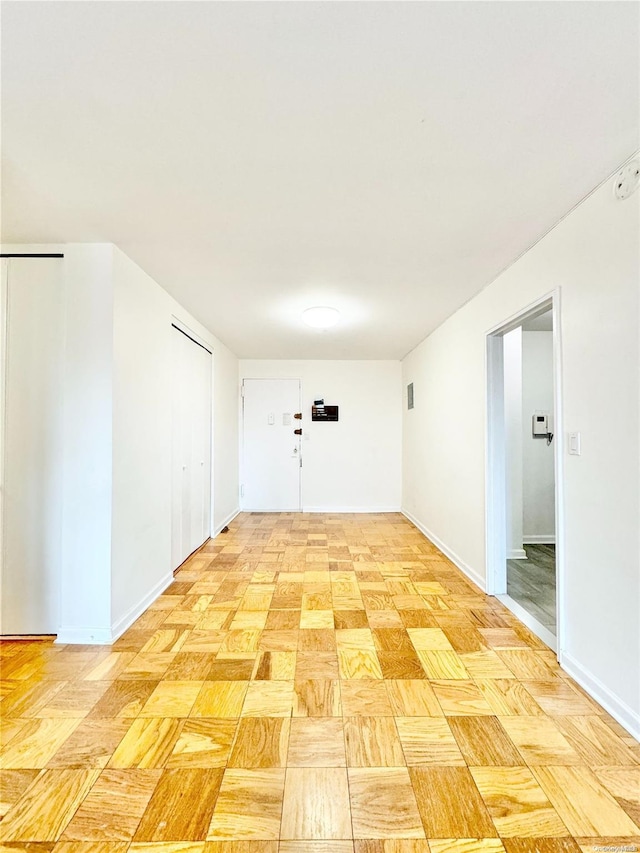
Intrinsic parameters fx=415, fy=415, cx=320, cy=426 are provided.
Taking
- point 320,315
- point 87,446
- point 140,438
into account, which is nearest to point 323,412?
point 320,315

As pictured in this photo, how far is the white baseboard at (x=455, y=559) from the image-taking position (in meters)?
3.33

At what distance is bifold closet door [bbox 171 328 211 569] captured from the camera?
12.1 ft

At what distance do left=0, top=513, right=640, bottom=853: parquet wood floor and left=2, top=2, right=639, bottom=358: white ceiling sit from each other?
2.35 m

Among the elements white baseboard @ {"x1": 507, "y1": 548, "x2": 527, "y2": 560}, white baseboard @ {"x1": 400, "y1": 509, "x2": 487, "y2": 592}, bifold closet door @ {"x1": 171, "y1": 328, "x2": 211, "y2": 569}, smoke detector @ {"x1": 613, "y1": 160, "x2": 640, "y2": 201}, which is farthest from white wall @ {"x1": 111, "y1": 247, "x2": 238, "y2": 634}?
white baseboard @ {"x1": 507, "y1": 548, "x2": 527, "y2": 560}

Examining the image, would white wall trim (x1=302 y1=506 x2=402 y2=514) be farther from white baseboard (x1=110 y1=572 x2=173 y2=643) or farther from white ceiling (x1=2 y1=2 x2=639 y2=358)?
white ceiling (x1=2 y1=2 x2=639 y2=358)

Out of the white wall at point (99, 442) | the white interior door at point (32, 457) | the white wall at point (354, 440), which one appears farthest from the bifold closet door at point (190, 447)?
the white wall at point (354, 440)

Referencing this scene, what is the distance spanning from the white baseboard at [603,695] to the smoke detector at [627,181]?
2128 millimetres

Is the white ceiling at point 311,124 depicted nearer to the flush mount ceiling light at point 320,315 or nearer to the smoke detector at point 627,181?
the smoke detector at point 627,181

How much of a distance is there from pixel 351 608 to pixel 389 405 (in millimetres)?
3941

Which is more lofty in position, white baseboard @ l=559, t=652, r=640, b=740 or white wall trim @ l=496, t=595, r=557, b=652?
white baseboard @ l=559, t=652, r=640, b=740

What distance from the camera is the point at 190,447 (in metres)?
4.08

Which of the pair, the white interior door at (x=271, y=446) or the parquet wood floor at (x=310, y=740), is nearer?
the parquet wood floor at (x=310, y=740)

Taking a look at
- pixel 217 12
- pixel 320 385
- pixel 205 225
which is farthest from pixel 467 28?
pixel 320 385

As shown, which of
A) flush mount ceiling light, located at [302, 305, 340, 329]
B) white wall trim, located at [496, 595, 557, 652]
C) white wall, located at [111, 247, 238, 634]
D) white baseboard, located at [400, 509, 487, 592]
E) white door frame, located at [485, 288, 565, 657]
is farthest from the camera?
flush mount ceiling light, located at [302, 305, 340, 329]
